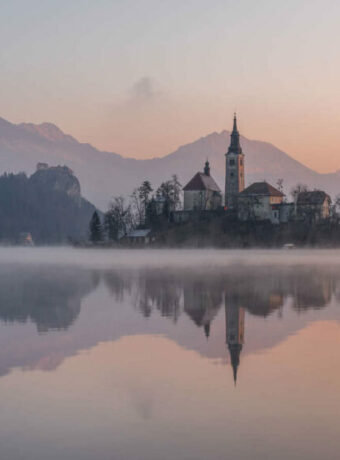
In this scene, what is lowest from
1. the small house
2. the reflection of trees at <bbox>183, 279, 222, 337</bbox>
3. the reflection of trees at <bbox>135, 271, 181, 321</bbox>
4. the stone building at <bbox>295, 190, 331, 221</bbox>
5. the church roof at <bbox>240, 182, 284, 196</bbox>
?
the reflection of trees at <bbox>135, 271, 181, 321</bbox>

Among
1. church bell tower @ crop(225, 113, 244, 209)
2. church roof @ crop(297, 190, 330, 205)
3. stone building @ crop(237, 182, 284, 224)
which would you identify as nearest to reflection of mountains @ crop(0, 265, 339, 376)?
church roof @ crop(297, 190, 330, 205)

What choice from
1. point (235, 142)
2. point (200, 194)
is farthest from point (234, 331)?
point (235, 142)

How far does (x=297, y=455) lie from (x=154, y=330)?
50.4 feet

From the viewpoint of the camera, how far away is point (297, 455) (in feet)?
41.4

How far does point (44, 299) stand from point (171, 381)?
78.2ft

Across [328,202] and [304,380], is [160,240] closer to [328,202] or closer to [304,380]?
[328,202]

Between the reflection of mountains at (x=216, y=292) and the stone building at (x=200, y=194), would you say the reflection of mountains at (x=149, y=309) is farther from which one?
A: the stone building at (x=200, y=194)

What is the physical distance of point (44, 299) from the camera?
40656 mm

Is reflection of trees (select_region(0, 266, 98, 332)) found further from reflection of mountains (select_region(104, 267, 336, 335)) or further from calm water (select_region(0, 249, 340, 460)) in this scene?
reflection of mountains (select_region(104, 267, 336, 335))

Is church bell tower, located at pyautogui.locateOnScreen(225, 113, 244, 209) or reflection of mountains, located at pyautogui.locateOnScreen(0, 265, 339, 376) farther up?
church bell tower, located at pyautogui.locateOnScreen(225, 113, 244, 209)

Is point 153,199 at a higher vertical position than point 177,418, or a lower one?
higher

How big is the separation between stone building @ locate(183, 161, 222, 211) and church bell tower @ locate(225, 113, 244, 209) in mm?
3795

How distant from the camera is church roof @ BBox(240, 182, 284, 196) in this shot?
529 ft

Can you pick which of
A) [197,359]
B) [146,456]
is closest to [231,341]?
[197,359]
